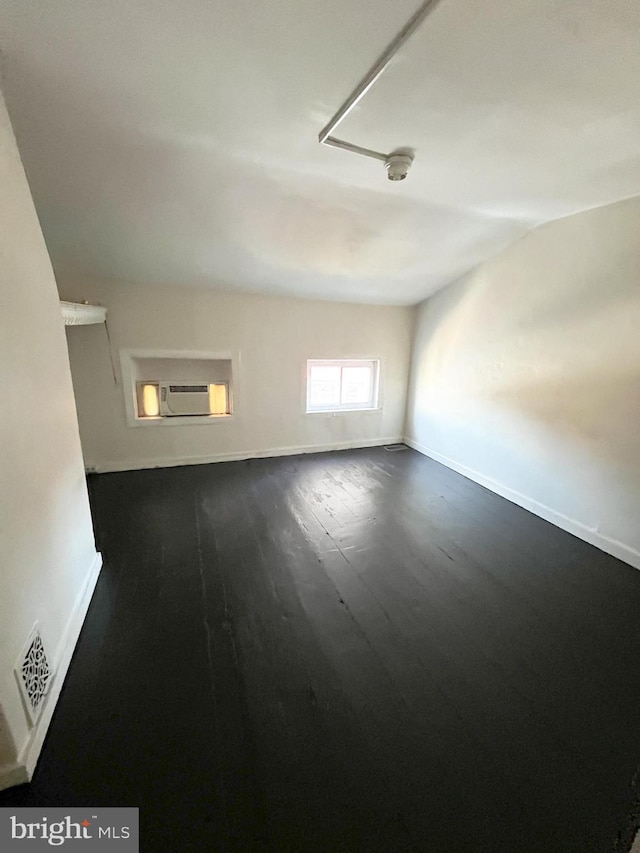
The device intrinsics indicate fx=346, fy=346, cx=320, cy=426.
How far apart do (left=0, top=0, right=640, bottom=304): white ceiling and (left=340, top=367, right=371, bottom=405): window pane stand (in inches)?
70.7

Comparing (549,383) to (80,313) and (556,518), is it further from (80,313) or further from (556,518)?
(80,313)

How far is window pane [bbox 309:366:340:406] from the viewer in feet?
13.2

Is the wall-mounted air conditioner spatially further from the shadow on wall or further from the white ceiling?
the shadow on wall

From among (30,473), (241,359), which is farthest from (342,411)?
(30,473)

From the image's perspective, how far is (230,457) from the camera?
3.75 m

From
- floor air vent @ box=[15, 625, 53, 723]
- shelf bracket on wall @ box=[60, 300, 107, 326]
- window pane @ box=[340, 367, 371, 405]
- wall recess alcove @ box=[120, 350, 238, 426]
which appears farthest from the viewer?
window pane @ box=[340, 367, 371, 405]

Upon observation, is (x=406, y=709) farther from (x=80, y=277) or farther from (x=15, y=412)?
(x=80, y=277)

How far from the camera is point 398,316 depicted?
13.5 ft

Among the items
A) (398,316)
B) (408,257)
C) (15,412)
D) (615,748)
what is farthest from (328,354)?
(615,748)

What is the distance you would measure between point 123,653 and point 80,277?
288 cm

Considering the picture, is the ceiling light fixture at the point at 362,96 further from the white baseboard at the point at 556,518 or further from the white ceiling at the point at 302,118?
the white baseboard at the point at 556,518

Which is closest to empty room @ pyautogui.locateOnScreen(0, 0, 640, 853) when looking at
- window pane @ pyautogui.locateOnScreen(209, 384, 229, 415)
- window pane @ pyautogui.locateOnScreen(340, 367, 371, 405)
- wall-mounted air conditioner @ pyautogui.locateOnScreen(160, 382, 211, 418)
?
wall-mounted air conditioner @ pyautogui.locateOnScreen(160, 382, 211, 418)

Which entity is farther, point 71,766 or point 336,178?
point 336,178

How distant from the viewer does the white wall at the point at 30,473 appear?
1.04m
